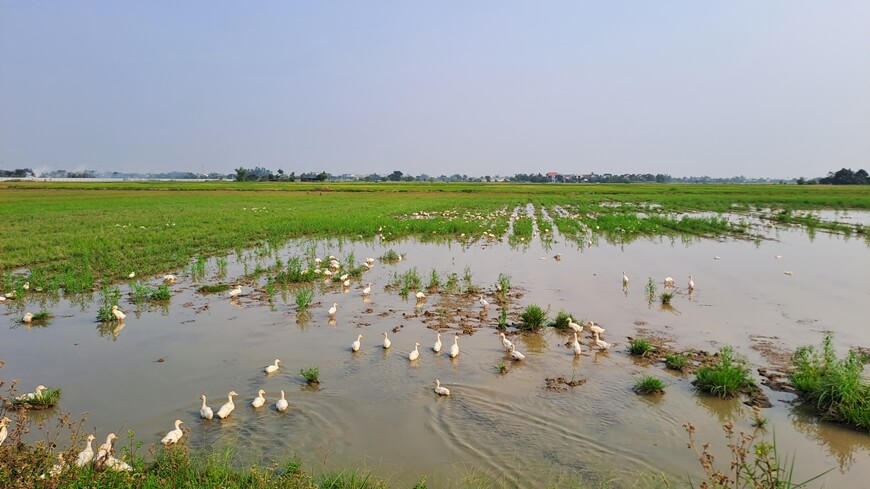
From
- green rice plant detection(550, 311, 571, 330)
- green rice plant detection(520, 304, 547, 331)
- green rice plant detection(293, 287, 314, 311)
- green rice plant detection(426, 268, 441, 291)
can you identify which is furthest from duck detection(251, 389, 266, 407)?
green rice plant detection(426, 268, 441, 291)

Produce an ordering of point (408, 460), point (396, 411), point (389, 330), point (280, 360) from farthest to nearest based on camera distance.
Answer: point (389, 330)
point (280, 360)
point (396, 411)
point (408, 460)

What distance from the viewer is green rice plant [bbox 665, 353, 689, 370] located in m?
8.04

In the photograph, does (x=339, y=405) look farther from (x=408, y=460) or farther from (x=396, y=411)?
(x=408, y=460)

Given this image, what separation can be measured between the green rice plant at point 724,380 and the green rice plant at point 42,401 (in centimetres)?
849

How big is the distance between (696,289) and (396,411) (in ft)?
33.1

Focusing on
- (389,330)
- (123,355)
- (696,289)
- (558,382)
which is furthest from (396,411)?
(696,289)

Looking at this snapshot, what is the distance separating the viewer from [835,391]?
6625 millimetres

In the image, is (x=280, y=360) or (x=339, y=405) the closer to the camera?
(x=339, y=405)

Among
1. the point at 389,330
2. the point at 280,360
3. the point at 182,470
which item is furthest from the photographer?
the point at 389,330

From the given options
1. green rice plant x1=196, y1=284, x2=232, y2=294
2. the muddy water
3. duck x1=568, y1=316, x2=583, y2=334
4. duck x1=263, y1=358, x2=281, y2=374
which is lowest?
the muddy water

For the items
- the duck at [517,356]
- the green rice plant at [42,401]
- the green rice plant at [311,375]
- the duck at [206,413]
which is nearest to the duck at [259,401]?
the duck at [206,413]

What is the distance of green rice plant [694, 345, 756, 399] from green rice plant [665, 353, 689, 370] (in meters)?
0.48

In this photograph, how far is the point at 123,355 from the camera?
28.3 feet

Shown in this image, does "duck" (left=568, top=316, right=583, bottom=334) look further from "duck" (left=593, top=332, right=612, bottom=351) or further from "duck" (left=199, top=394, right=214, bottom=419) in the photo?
"duck" (left=199, top=394, right=214, bottom=419)
